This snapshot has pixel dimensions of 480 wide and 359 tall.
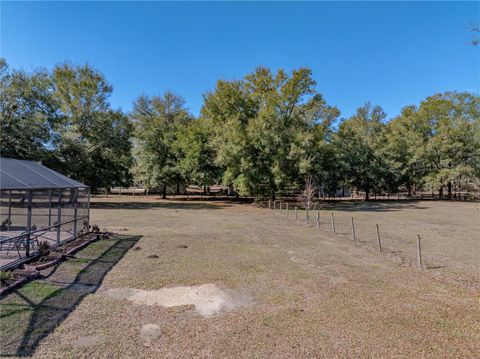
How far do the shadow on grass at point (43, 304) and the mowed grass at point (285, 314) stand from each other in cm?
19

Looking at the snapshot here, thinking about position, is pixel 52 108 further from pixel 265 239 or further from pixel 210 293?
pixel 210 293

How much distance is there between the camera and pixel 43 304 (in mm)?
5645

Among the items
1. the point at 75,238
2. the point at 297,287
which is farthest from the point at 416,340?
the point at 75,238

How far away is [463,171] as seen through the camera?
121 feet

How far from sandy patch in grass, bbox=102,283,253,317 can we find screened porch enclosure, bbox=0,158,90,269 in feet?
10.8

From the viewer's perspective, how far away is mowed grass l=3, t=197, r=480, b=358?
4.41m

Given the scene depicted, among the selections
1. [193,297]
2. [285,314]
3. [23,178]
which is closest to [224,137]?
[23,178]

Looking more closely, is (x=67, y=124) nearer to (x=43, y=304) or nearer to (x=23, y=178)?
(x=23, y=178)

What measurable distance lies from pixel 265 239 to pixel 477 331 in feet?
27.6

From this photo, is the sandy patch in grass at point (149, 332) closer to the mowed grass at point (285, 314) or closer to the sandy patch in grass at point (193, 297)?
the mowed grass at point (285, 314)

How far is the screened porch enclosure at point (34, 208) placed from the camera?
8281 mm

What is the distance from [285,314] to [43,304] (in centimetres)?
456

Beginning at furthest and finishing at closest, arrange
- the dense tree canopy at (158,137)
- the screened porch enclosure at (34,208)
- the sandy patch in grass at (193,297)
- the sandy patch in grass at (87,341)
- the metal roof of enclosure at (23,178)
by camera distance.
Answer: the dense tree canopy at (158,137)
the screened porch enclosure at (34,208)
the metal roof of enclosure at (23,178)
the sandy patch in grass at (193,297)
the sandy patch in grass at (87,341)

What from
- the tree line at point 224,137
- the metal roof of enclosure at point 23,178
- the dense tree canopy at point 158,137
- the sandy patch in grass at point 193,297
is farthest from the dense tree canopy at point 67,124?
the sandy patch in grass at point 193,297
